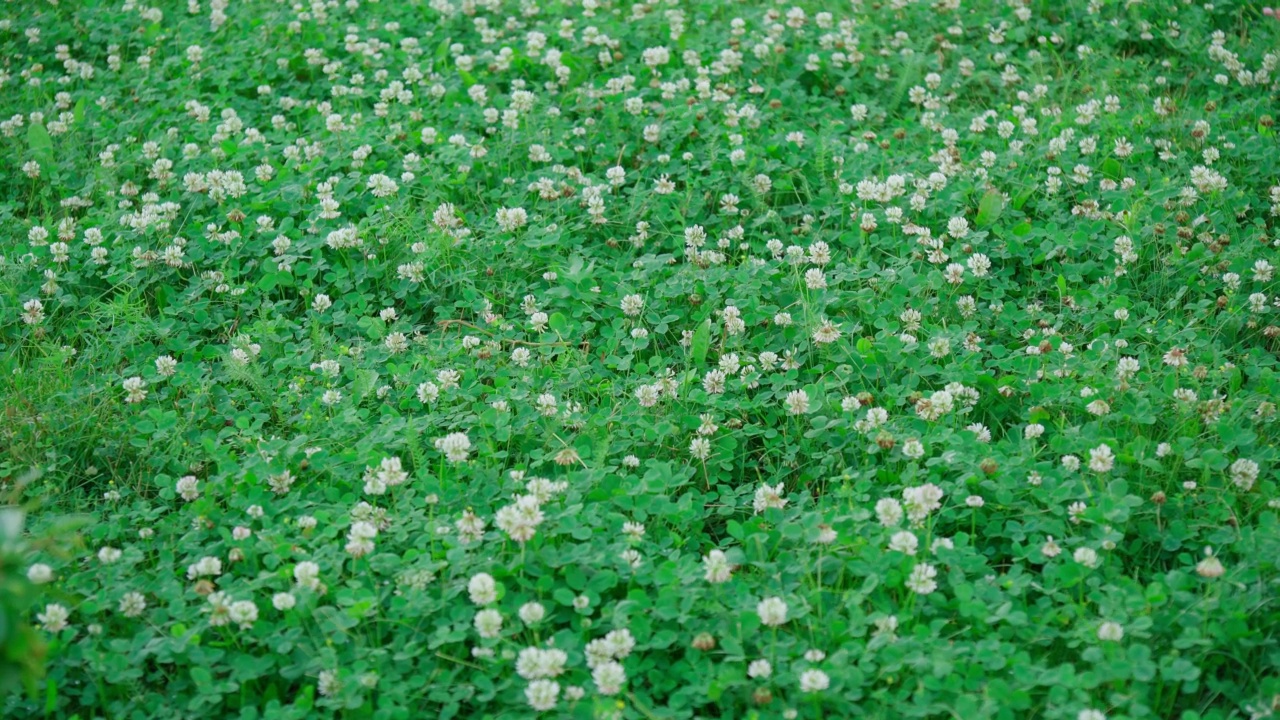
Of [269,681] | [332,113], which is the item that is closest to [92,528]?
[269,681]

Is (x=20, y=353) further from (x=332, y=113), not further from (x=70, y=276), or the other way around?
(x=332, y=113)

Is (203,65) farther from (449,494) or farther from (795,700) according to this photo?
(795,700)

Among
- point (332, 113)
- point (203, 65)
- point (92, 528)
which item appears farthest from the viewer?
point (203, 65)

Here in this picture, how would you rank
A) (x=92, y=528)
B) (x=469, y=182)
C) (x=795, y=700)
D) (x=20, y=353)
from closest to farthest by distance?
(x=795, y=700)
(x=92, y=528)
(x=20, y=353)
(x=469, y=182)

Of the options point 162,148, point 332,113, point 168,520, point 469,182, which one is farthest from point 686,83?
point 168,520

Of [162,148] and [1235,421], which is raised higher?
[162,148]

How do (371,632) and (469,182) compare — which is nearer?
(371,632)
